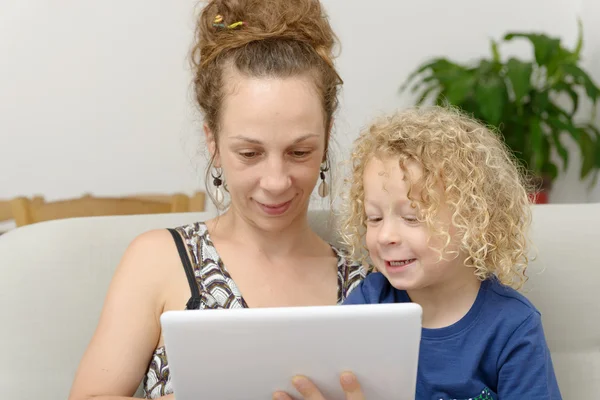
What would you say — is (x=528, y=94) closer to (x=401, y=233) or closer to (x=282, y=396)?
(x=401, y=233)

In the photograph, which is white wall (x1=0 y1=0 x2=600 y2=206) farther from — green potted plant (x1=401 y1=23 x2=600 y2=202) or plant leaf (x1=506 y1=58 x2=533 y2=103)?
plant leaf (x1=506 y1=58 x2=533 y2=103)

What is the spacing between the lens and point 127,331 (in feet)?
4.71

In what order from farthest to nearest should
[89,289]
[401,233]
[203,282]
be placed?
A: 1. [89,289]
2. [203,282]
3. [401,233]

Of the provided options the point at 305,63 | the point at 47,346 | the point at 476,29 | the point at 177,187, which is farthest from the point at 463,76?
the point at 47,346

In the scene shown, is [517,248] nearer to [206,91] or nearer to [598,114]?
[206,91]

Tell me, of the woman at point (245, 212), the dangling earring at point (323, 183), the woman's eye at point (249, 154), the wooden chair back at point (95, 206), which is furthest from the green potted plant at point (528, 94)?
the woman's eye at point (249, 154)

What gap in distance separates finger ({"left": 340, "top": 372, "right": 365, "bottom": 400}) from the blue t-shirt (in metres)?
0.23

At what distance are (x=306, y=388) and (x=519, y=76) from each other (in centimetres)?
212

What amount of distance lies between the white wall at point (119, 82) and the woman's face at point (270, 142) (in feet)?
4.73

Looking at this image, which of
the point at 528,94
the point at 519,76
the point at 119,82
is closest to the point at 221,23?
the point at 119,82

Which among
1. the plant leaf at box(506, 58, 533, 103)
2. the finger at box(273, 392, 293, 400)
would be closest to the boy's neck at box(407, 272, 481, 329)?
the finger at box(273, 392, 293, 400)

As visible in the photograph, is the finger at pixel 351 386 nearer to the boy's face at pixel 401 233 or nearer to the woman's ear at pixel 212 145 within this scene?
the boy's face at pixel 401 233

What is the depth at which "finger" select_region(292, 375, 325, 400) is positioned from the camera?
1.12 meters

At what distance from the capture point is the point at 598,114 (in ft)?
10.8
